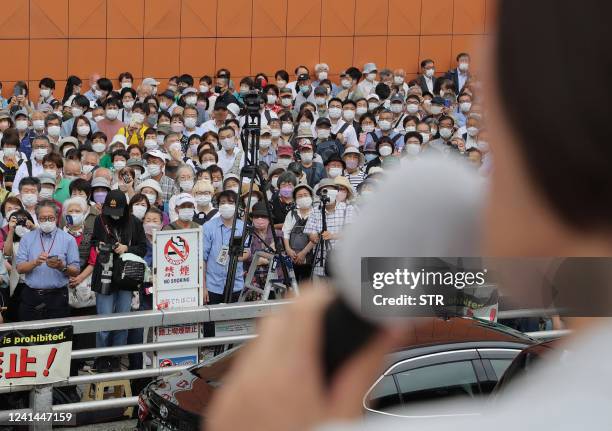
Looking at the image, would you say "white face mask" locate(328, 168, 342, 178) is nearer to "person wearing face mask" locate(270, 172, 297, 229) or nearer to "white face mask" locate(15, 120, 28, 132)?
"person wearing face mask" locate(270, 172, 297, 229)

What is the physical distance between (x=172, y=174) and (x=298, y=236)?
2510 millimetres

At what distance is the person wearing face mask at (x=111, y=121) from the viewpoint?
50.2 feet

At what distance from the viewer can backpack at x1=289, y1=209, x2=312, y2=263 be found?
9.91 m

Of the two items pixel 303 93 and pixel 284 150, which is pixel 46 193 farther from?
pixel 303 93

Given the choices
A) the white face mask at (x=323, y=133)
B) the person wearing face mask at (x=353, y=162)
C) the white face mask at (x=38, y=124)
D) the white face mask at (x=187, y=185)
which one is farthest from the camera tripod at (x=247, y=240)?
the white face mask at (x=38, y=124)

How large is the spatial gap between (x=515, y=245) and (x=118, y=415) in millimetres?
7756

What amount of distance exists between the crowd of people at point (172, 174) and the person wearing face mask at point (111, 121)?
0.07ft

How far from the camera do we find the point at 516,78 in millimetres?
568

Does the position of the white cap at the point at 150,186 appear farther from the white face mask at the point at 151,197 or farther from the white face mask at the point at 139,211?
the white face mask at the point at 139,211

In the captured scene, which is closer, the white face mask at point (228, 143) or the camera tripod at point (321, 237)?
the camera tripod at point (321, 237)

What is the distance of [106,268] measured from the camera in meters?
8.64

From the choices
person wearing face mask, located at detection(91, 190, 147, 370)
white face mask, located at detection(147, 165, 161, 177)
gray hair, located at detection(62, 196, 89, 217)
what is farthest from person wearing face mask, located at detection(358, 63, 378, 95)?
person wearing face mask, located at detection(91, 190, 147, 370)

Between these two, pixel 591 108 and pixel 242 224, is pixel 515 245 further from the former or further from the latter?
pixel 242 224

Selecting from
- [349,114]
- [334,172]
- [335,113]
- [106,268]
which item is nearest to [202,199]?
[106,268]
